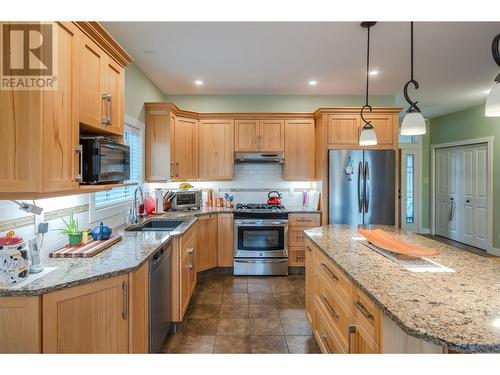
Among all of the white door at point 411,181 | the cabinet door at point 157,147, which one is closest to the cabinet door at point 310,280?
the cabinet door at point 157,147

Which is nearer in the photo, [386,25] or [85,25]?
[85,25]

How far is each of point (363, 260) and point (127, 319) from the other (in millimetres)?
1379

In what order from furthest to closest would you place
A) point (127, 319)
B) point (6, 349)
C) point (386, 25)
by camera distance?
point (386, 25) < point (127, 319) < point (6, 349)

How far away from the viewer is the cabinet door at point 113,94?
6.60 ft

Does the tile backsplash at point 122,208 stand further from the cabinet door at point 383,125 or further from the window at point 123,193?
the cabinet door at point 383,125

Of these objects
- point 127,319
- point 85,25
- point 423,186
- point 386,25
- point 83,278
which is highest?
point 386,25

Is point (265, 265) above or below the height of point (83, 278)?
below

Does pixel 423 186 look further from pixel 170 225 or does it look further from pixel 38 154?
pixel 38 154

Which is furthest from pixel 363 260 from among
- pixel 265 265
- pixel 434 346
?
pixel 265 265

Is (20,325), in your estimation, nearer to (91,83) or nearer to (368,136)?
(91,83)

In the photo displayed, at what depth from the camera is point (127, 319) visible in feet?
5.32

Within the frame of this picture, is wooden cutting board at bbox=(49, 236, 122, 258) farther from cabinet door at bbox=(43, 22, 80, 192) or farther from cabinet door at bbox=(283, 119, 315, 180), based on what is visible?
cabinet door at bbox=(283, 119, 315, 180)

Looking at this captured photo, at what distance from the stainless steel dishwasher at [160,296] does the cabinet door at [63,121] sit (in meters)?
0.77

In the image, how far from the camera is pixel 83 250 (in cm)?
186
